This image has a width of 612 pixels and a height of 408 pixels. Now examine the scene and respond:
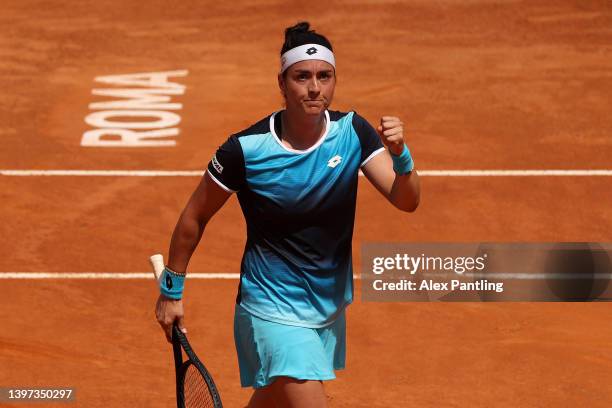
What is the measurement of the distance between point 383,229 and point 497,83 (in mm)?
4665

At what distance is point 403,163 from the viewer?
629 cm

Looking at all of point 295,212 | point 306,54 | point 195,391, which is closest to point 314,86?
point 306,54

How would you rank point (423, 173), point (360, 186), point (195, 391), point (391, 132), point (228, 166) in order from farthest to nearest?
point (423, 173) → point (360, 186) → point (195, 391) → point (228, 166) → point (391, 132)

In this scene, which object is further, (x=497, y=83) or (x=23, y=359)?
(x=497, y=83)

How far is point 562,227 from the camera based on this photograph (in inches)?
485

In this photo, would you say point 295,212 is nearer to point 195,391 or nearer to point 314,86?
point 314,86

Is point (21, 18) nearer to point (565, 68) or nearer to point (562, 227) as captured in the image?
point (565, 68)

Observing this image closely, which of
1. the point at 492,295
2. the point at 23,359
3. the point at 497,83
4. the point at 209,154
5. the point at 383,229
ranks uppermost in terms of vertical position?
the point at 497,83

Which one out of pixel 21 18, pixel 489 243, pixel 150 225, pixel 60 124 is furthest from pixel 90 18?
pixel 489 243

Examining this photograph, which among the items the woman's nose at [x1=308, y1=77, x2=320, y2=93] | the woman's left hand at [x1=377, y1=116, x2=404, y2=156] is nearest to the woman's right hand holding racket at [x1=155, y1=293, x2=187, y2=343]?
the woman's nose at [x1=308, y1=77, x2=320, y2=93]

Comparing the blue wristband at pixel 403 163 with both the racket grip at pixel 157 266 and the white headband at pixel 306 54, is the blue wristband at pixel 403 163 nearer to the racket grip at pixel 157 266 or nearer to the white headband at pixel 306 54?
the white headband at pixel 306 54

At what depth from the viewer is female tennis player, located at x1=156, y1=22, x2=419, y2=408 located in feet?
20.7

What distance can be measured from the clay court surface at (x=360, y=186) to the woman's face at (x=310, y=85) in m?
3.58

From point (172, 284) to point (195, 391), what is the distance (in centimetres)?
64
